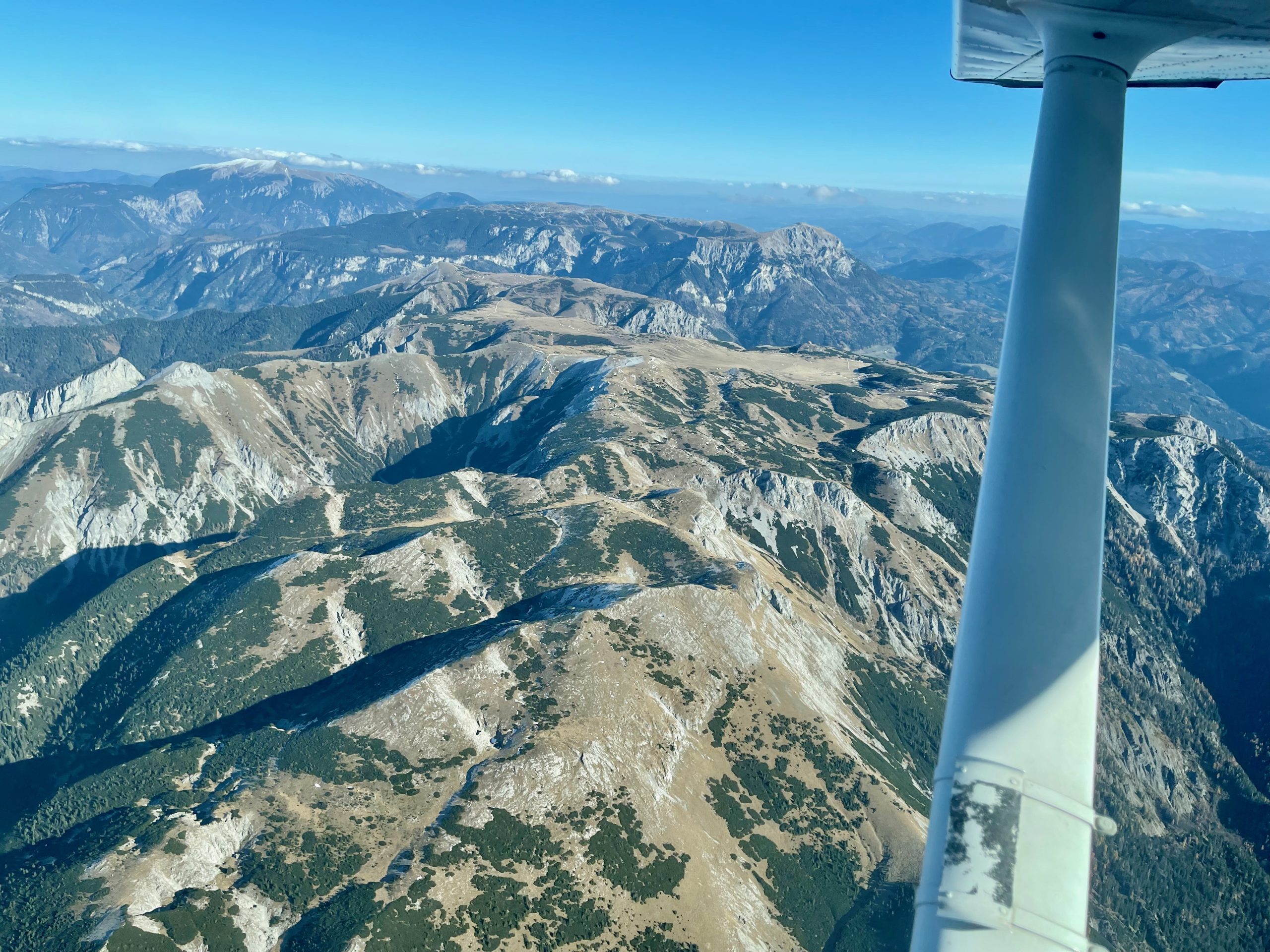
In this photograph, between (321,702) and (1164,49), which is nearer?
(1164,49)

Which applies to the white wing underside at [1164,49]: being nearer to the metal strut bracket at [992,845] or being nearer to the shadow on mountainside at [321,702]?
the metal strut bracket at [992,845]

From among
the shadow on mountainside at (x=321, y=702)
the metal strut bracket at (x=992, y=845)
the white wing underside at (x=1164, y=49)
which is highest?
the white wing underside at (x=1164, y=49)

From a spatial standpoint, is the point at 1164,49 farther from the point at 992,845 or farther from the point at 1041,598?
the point at 992,845

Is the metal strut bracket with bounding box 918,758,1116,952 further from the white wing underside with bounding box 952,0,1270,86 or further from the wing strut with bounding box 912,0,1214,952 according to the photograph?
the white wing underside with bounding box 952,0,1270,86

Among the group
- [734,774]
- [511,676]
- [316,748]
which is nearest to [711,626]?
[734,774]

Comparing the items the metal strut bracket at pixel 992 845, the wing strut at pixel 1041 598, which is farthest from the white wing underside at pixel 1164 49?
the metal strut bracket at pixel 992 845

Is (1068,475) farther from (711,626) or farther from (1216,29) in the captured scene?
(711,626)

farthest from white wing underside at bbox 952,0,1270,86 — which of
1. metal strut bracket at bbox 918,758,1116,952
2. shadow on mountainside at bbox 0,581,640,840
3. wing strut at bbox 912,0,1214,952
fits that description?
shadow on mountainside at bbox 0,581,640,840

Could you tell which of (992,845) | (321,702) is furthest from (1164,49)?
(321,702)
